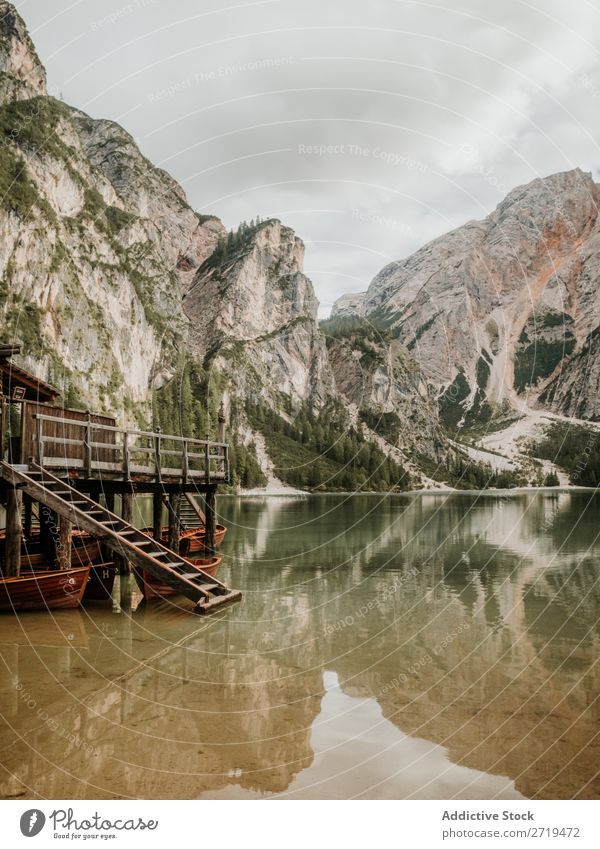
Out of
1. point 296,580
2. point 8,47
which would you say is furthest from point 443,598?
point 8,47

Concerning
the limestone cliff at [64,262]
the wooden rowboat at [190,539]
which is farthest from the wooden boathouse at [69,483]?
the limestone cliff at [64,262]

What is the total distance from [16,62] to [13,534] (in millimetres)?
179260

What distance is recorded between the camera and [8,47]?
151 metres

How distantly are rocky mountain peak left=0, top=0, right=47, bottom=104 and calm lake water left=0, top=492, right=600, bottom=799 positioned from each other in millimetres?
159311

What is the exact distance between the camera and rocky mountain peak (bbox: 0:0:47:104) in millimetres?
142750

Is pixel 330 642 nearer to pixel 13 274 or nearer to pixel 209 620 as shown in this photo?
pixel 209 620

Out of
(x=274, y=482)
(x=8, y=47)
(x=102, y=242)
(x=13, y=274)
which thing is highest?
(x=8, y=47)

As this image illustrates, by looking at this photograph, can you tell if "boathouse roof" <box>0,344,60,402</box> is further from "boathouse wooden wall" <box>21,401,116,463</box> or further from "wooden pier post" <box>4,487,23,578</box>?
"wooden pier post" <box>4,487,23,578</box>

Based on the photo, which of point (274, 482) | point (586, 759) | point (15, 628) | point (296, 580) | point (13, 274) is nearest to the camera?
point (586, 759)

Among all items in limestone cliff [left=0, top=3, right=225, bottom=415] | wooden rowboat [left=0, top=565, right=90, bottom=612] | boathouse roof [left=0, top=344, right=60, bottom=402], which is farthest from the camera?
limestone cliff [left=0, top=3, right=225, bottom=415]

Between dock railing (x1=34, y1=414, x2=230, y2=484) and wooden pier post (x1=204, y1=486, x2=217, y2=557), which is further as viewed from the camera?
wooden pier post (x1=204, y1=486, x2=217, y2=557)

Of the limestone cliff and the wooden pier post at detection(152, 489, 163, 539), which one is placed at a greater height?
the limestone cliff

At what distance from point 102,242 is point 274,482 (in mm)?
79854

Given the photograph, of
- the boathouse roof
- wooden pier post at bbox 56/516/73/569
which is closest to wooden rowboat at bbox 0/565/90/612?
wooden pier post at bbox 56/516/73/569
